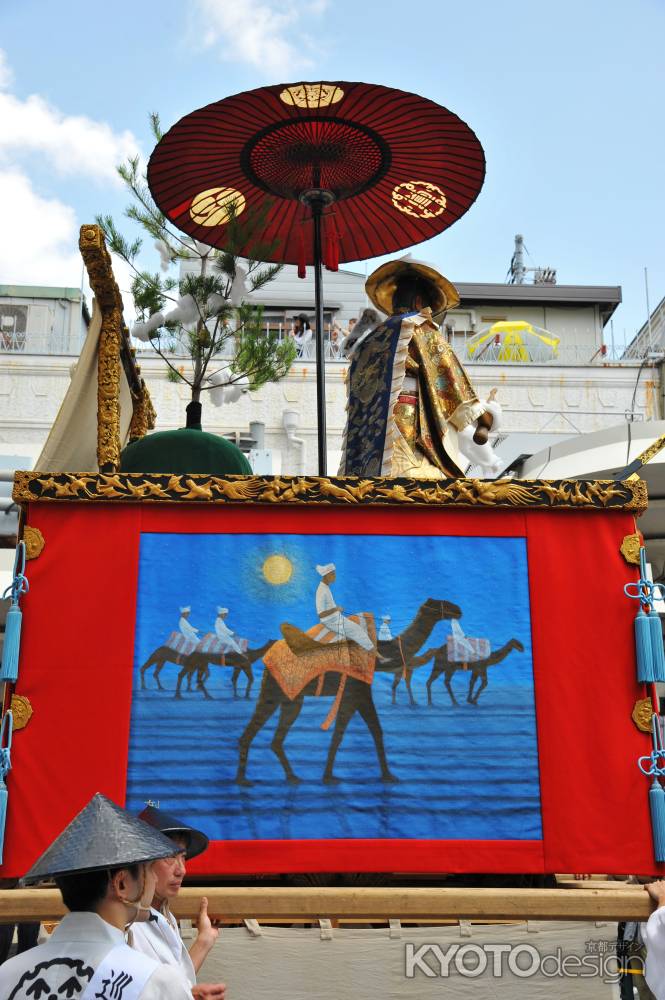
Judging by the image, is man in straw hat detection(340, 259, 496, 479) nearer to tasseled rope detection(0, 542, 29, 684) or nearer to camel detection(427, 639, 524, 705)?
camel detection(427, 639, 524, 705)

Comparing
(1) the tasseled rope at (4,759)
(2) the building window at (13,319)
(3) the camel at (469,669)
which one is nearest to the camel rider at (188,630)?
(1) the tasseled rope at (4,759)

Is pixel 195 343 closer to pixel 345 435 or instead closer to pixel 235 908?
pixel 345 435

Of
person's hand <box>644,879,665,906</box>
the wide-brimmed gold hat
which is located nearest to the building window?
the wide-brimmed gold hat

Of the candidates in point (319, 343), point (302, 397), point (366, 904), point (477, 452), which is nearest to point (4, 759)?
point (366, 904)

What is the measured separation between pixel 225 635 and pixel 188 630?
0.17 m

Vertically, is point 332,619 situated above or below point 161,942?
above

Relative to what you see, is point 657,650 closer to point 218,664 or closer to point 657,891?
point 657,891

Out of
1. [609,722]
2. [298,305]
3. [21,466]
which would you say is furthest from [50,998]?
[298,305]

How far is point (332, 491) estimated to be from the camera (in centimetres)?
500

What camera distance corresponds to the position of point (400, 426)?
635cm

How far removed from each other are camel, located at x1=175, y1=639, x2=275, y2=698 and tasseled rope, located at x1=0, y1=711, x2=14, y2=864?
2.47ft

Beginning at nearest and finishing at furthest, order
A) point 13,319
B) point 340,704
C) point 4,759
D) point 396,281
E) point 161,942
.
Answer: point 161,942
point 4,759
point 340,704
point 396,281
point 13,319

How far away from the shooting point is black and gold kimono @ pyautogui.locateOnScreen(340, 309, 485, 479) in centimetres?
634

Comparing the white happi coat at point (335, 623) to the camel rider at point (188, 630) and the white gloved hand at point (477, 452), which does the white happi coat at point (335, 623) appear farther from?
the white gloved hand at point (477, 452)
